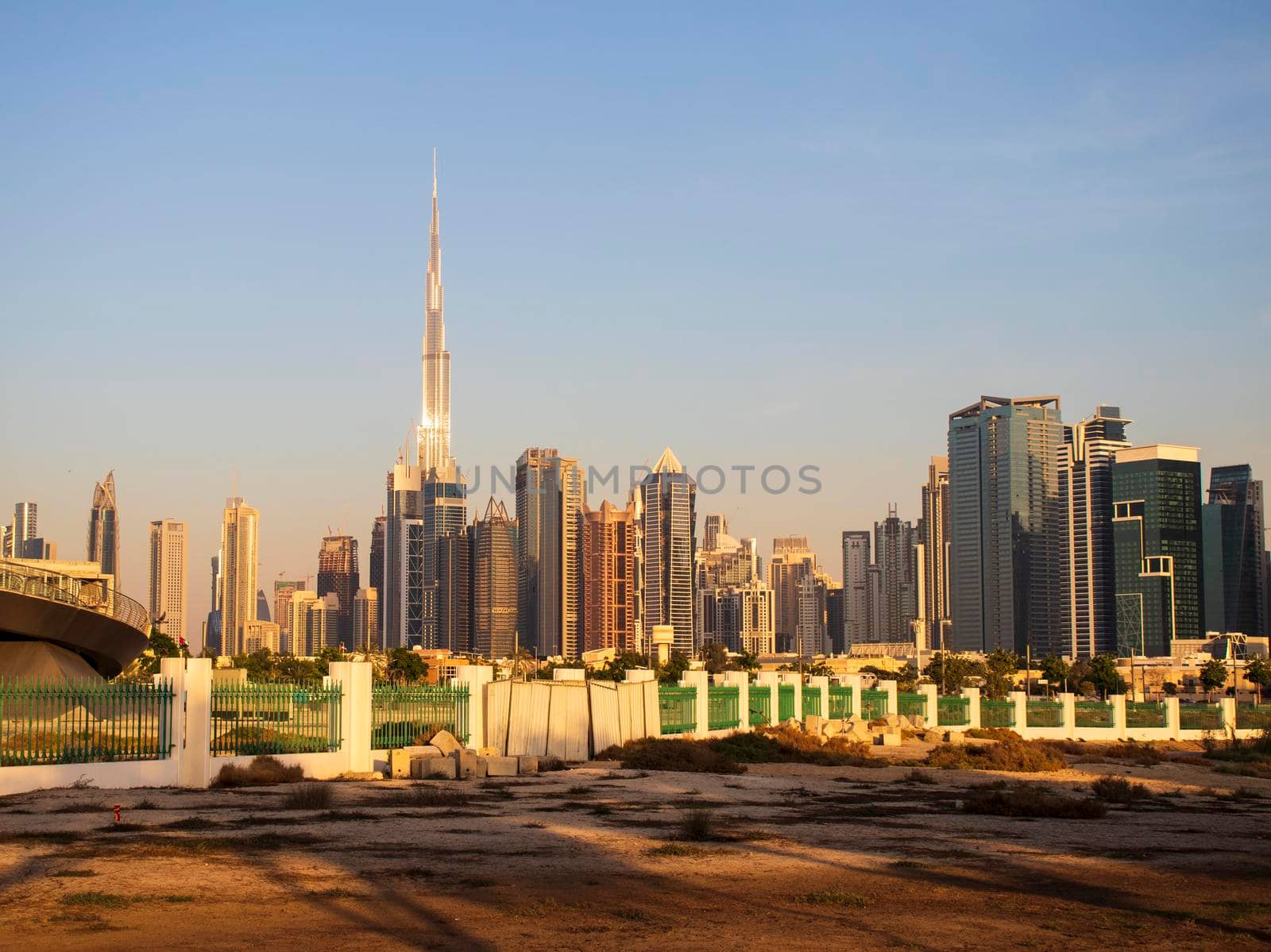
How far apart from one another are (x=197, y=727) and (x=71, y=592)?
3803 centimetres

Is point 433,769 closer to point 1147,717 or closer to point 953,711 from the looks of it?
point 953,711

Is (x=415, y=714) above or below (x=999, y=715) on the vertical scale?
above

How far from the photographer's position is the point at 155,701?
2625cm

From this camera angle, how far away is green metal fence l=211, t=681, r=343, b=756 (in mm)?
27703

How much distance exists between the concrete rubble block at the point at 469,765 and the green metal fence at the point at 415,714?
8.36 feet

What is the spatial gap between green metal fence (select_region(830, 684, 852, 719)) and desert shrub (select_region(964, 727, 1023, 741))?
4.68 m

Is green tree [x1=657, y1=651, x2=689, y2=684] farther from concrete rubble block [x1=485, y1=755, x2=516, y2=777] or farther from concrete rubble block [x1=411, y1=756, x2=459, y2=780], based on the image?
concrete rubble block [x1=411, y1=756, x2=459, y2=780]

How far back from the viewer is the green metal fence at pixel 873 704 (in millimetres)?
55531

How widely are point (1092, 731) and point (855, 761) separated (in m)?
23.0

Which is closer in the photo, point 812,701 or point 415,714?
point 415,714

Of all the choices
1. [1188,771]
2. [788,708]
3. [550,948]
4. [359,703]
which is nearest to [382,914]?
[550,948]

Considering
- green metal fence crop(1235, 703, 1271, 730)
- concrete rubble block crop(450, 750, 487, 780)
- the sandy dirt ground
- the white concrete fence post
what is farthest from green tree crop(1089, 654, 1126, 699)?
the white concrete fence post

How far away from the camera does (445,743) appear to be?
30641 millimetres

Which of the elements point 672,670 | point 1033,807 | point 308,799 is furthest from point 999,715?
point 672,670
